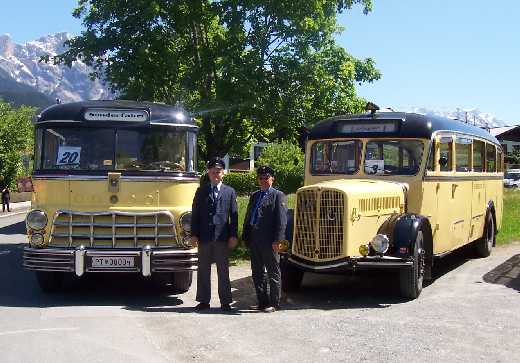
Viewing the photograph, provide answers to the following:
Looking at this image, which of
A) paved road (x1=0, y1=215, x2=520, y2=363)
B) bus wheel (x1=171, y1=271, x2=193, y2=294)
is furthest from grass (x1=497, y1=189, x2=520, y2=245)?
bus wheel (x1=171, y1=271, x2=193, y2=294)

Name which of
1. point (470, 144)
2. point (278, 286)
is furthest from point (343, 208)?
point (470, 144)

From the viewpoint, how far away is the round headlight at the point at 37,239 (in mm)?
9195

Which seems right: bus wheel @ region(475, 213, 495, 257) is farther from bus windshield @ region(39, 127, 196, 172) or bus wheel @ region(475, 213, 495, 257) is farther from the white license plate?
the white license plate

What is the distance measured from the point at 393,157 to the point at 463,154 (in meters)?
2.19

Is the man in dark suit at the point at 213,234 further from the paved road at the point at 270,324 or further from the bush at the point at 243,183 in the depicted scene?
the bush at the point at 243,183

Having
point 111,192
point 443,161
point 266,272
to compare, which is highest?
point 443,161

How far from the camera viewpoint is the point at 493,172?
1517cm

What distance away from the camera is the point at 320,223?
9.25m

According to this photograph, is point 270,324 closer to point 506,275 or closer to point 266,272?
point 266,272

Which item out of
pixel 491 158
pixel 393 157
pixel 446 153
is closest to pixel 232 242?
pixel 393 157

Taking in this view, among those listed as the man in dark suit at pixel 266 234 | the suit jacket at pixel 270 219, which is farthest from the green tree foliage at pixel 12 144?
the suit jacket at pixel 270 219

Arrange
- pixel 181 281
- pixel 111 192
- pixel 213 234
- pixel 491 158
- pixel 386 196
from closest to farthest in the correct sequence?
pixel 213 234 < pixel 111 192 < pixel 386 196 < pixel 181 281 < pixel 491 158

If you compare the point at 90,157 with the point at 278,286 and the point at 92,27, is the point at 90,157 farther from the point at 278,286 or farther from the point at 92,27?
the point at 92,27

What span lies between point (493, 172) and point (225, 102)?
6225 millimetres
